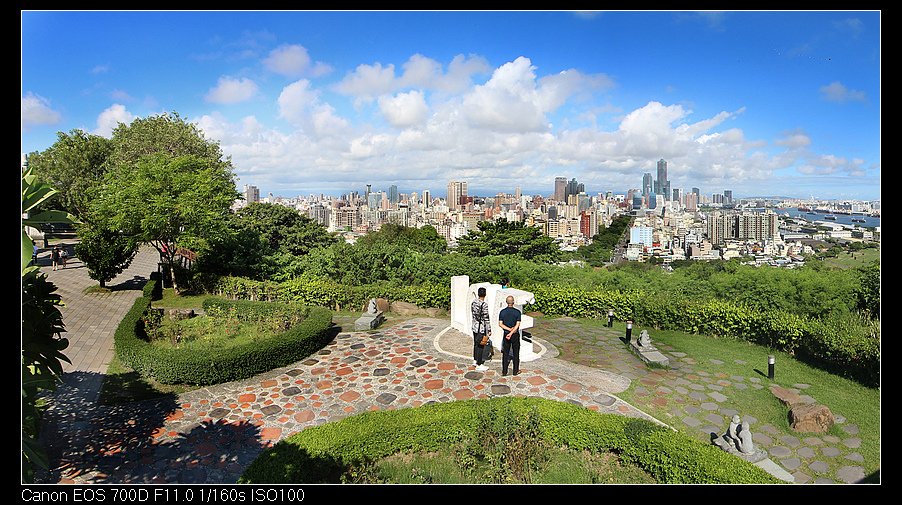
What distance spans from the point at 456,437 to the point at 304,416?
86.1 inches

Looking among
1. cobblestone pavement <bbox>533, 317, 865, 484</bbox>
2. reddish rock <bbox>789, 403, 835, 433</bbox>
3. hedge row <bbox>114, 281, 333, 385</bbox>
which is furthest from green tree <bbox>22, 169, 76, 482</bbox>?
reddish rock <bbox>789, 403, 835, 433</bbox>

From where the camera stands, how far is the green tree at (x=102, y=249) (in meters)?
14.0

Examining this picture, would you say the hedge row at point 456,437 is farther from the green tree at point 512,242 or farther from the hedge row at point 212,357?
the green tree at point 512,242

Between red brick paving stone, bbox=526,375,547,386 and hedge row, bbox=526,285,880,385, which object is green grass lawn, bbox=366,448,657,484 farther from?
hedge row, bbox=526,285,880,385

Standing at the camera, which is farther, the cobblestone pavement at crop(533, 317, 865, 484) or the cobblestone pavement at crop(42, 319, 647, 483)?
the cobblestone pavement at crop(533, 317, 865, 484)

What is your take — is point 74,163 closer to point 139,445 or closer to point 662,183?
point 139,445

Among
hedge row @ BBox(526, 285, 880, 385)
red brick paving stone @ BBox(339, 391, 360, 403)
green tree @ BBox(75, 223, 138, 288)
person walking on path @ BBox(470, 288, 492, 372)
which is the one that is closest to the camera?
red brick paving stone @ BBox(339, 391, 360, 403)

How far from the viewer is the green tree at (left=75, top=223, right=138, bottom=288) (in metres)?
14.0

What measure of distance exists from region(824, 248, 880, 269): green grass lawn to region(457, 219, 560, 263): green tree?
1142 centimetres

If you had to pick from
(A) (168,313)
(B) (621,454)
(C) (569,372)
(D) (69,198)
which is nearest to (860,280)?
(C) (569,372)

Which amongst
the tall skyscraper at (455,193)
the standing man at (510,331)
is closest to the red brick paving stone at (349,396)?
the standing man at (510,331)

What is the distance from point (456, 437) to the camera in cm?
522

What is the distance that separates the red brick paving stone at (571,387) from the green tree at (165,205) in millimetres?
11388
